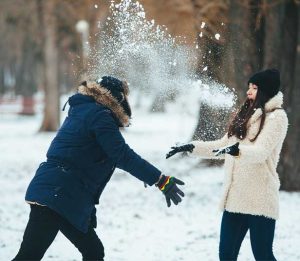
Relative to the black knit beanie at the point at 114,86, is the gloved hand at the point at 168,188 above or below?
below

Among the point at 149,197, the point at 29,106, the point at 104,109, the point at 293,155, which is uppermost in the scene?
the point at 104,109

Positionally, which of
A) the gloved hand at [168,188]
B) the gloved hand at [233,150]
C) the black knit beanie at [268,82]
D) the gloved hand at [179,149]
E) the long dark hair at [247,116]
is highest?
the black knit beanie at [268,82]

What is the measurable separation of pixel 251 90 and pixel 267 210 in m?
0.88

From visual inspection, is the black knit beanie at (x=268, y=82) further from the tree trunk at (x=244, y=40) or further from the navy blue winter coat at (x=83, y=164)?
the tree trunk at (x=244, y=40)

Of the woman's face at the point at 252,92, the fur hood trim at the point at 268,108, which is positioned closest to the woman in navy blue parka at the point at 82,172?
the fur hood trim at the point at 268,108

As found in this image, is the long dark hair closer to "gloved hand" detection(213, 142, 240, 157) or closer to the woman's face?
the woman's face

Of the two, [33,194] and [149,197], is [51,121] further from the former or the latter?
[33,194]

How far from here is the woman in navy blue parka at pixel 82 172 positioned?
12.0 ft

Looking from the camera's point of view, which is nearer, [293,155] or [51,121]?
[293,155]

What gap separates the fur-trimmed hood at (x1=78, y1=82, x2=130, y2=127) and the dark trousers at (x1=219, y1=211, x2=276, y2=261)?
3.50ft

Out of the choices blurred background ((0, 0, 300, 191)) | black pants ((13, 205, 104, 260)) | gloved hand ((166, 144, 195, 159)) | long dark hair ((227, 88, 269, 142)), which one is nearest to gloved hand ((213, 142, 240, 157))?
long dark hair ((227, 88, 269, 142))

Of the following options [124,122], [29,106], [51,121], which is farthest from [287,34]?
[29,106]

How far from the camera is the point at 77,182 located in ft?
12.3

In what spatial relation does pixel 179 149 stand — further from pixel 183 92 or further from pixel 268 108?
pixel 183 92
